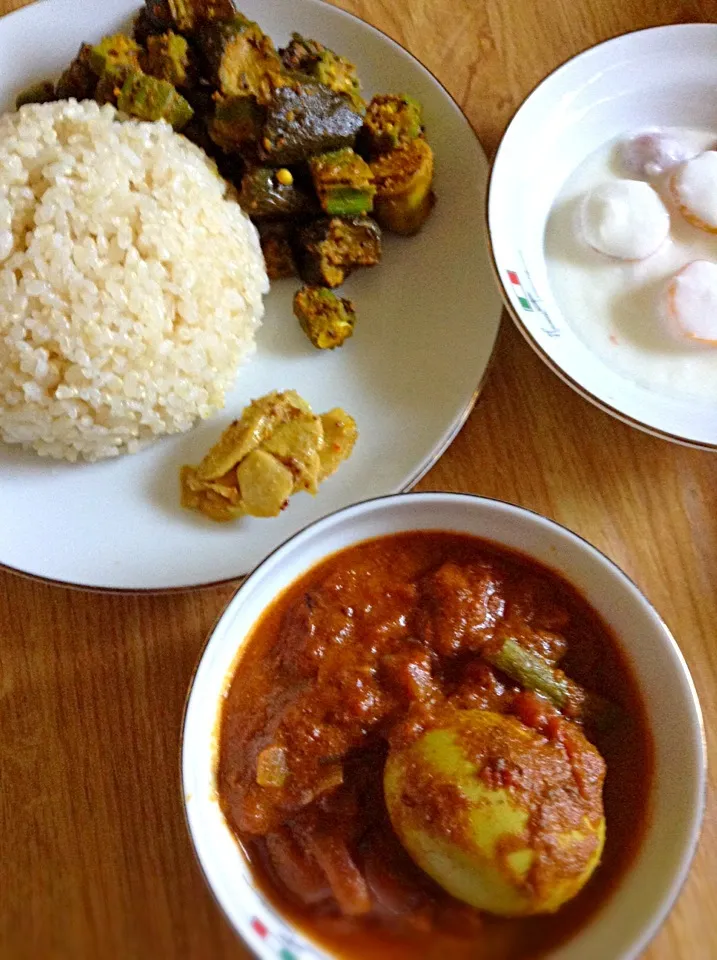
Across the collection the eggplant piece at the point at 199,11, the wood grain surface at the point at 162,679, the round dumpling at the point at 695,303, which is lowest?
the wood grain surface at the point at 162,679

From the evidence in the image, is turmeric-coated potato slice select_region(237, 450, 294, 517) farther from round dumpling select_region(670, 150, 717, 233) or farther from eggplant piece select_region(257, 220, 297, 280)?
round dumpling select_region(670, 150, 717, 233)

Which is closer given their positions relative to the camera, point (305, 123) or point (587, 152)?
point (305, 123)

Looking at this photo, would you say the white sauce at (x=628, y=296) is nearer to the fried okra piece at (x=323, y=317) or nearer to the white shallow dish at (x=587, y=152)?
the white shallow dish at (x=587, y=152)

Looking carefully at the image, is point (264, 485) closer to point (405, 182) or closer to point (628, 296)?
point (405, 182)

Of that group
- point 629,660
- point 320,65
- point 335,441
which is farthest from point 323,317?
point 629,660

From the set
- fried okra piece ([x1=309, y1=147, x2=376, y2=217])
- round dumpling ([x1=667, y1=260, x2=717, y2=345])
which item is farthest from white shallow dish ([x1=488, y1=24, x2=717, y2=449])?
fried okra piece ([x1=309, y1=147, x2=376, y2=217])

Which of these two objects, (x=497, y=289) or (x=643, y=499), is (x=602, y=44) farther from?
(x=643, y=499)

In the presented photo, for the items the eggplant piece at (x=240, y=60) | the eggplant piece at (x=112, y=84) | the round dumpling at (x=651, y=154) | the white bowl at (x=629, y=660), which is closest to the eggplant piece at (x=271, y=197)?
the eggplant piece at (x=240, y=60)
